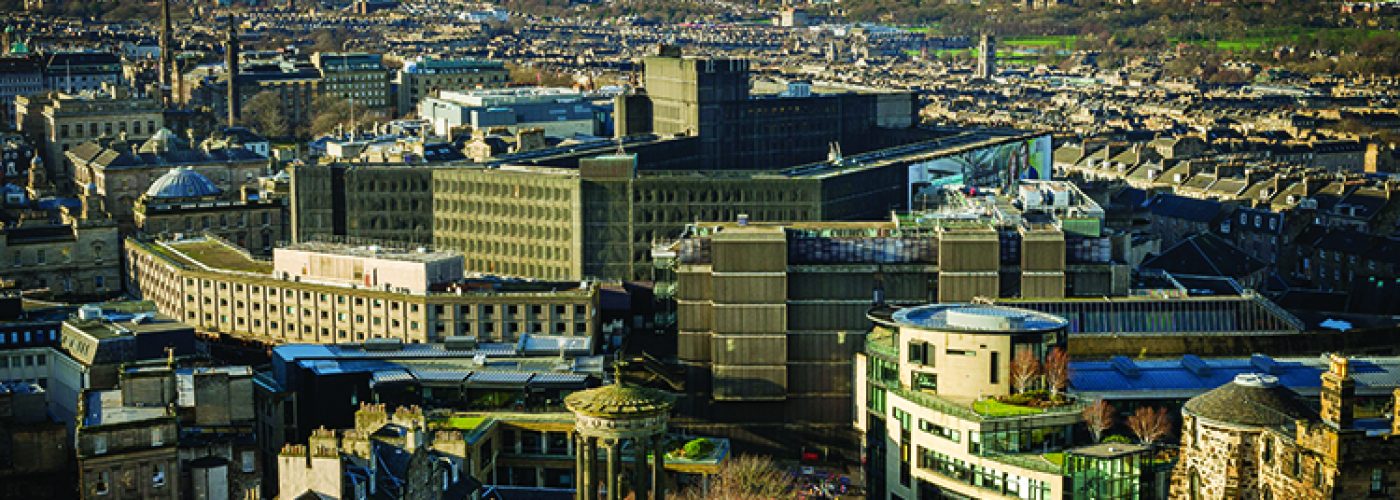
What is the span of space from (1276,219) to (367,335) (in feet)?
284

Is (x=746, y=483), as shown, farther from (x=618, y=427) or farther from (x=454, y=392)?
(x=618, y=427)

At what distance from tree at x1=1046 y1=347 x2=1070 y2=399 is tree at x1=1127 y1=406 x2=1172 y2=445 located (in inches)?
128

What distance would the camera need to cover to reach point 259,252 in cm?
18688

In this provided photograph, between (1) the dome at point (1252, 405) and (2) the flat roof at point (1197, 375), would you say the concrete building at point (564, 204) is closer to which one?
(2) the flat roof at point (1197, 375)

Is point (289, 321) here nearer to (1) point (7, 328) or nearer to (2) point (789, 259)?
(1) point (7, 328)

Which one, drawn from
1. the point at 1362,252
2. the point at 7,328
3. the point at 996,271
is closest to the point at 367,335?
the point at 7,328

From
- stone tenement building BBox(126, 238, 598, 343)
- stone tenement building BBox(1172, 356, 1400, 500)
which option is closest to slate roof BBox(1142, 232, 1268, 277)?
stone tenement building BBox(126, 238, 598, 343)

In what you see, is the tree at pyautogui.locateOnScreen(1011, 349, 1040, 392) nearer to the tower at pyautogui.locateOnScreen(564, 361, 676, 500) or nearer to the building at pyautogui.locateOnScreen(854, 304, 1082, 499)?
the building at pyautogui.locateOnScreen(854, 304, 1082, 499)

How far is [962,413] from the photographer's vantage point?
313 ft

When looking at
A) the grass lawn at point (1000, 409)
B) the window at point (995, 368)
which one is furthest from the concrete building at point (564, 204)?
the grass lawn at point (1000, 409)

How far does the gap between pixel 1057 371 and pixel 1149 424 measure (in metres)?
4.38

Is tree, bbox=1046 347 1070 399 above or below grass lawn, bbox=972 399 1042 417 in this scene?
above

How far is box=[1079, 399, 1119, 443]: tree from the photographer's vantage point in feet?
310

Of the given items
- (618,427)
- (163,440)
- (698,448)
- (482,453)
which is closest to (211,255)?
(698,448)
